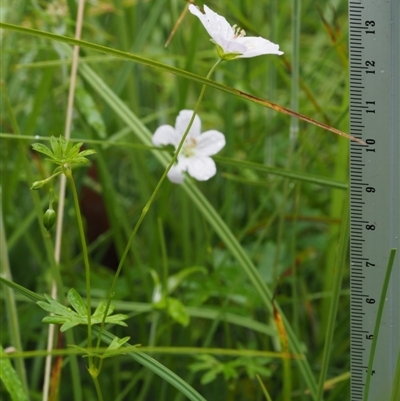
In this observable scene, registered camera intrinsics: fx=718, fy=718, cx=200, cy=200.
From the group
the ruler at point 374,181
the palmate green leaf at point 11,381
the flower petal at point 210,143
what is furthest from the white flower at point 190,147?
the palmate green leaf at point 11,381

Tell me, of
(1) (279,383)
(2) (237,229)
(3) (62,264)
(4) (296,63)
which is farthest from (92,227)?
(4) (296,63)

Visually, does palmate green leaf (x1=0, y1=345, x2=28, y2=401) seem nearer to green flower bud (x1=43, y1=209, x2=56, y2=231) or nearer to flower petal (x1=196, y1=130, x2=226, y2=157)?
green flower bud (x1=43, y1=209, x2=56, y2=231)

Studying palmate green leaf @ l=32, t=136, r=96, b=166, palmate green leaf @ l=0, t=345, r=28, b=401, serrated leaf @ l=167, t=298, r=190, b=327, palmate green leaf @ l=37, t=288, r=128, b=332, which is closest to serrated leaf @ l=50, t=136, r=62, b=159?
palmate green leaf @ l=32, t=136, r=96, b=166

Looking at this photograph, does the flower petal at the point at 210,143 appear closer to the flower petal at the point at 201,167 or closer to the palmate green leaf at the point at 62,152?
the flower petal at the point at 201,167

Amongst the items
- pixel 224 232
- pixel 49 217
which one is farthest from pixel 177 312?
pixel 49 217

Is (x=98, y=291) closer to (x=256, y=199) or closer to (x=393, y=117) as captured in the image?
A: (x=256, y=199)
